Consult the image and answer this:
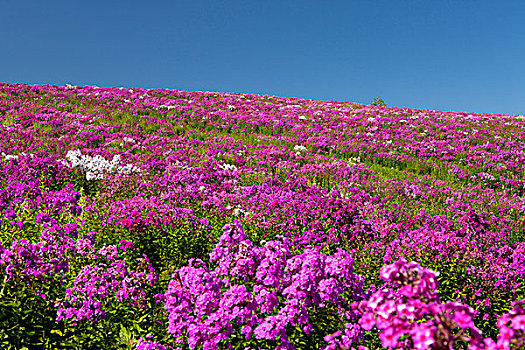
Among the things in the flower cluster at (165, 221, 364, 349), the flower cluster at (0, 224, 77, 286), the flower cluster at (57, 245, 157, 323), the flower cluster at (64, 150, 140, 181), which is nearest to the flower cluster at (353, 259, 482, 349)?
the flower cluster at (165, 221, 364, 349)

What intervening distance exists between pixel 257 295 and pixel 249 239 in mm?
3378

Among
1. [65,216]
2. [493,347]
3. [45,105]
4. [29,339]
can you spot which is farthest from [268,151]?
[45,105]

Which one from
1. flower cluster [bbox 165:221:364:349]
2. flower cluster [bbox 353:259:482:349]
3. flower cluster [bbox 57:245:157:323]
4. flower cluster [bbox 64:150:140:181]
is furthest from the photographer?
flower cluster [bbox 64:150:140:181]

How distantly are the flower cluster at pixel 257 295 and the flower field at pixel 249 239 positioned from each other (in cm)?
2

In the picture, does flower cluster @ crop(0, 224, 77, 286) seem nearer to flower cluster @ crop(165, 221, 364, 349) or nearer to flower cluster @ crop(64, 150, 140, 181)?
flower cluster @ crop(165, 221, 364, 349)

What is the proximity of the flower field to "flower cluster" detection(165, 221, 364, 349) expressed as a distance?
0.02 m

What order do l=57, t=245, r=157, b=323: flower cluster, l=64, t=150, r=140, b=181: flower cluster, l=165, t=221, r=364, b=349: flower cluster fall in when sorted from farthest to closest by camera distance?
l=64, t=150, r=140, b=181: flower cluster
l=57, t=245, r=157, b=323: flower cluster
l=165, t=221, r=364, b=349: flower cluster

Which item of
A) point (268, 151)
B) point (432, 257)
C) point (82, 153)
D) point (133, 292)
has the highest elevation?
point (268, 151)

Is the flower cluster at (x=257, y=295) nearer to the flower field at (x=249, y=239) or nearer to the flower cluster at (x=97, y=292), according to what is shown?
the flower field at (x=249, y=239)

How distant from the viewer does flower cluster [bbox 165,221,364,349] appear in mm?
3307

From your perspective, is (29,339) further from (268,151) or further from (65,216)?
(268,151)

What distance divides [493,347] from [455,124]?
2747 centimetres

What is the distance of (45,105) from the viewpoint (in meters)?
20.6

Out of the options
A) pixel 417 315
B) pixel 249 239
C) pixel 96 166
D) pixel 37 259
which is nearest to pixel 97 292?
pixel 37 259
